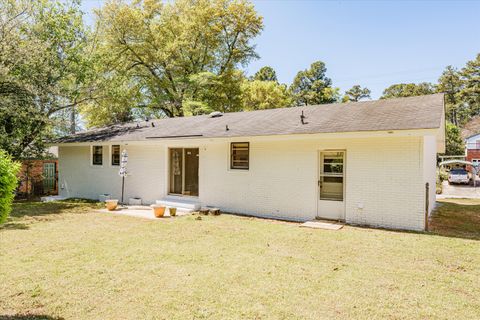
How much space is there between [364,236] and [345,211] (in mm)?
1826

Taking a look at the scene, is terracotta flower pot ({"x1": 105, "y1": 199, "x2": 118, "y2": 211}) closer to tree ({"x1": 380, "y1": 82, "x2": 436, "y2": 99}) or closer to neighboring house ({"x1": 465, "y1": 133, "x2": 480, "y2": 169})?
neighboring house ({"x1": 465, "y1": 133, "x2": 480, "y2": 169})

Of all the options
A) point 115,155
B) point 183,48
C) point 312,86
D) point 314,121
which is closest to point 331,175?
point 314,121

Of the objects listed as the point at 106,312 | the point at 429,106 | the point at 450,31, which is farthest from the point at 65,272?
the point at 450,31

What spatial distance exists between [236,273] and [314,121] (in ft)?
22.3

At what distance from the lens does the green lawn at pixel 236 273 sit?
4.05 meters

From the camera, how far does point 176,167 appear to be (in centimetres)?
1409

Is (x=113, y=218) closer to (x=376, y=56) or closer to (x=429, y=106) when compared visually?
(x=429, y=106)

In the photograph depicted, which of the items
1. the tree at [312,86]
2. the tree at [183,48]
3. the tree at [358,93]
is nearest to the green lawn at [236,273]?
the tree at [183,48]

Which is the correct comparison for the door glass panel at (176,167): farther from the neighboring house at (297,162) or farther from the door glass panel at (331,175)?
the door glass panel at (331,175)

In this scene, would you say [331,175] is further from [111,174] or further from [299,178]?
[111,174]

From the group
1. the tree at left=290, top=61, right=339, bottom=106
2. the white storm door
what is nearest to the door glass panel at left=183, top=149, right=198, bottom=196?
the white storm door

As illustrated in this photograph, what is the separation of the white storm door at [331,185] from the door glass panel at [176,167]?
21.4 feet

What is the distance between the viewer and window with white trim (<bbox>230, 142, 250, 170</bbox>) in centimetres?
1179

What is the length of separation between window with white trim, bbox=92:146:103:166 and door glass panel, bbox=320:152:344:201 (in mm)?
11535
